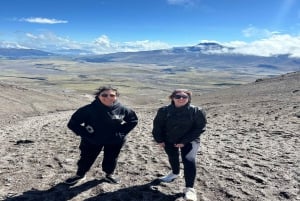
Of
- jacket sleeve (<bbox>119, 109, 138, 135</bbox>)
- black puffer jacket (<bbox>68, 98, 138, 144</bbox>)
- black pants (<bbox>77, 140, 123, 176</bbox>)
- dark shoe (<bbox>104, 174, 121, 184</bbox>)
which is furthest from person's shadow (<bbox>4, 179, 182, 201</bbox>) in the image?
jacket sleeve (<bbox>119, 109, 138, 135</bbox>)

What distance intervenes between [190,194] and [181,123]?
4.46 ft

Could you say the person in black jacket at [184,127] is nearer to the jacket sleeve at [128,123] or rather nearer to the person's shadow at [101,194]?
the jacket sleeve at [128,123]

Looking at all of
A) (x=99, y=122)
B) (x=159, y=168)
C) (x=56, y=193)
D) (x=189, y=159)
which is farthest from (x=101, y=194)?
(x=159, y=168)

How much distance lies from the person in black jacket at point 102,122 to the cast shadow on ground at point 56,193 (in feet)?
2.37

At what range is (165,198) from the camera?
781 centimetres

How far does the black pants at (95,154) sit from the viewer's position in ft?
26.9

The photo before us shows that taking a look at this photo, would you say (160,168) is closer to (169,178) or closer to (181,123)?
(169,178)

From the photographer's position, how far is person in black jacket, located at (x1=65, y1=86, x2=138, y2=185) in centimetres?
786

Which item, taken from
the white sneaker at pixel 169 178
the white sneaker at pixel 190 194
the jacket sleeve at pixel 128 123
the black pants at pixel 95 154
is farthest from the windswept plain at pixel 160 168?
the jacket sleeve at pixel 128 123

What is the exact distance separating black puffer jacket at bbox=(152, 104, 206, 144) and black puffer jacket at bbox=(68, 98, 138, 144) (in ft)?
2.64

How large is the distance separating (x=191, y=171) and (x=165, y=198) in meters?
0.75

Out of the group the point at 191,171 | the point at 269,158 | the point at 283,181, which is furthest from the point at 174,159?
the point at 269,158

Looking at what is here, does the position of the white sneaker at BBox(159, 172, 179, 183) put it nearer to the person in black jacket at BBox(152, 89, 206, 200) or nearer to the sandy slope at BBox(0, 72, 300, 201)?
the sandy slope at BBox(0, 72, 300, 201)

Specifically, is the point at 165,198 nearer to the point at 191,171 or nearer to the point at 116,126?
the point at 191,171
